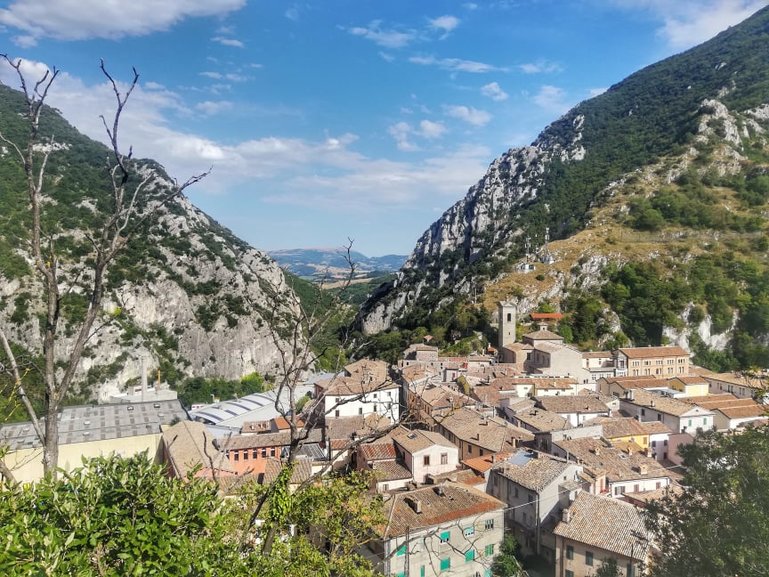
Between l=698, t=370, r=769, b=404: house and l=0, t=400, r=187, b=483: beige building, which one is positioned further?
l=698, t=370, r=769, b=404: house

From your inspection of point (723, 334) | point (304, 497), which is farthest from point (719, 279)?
point (304, 497)

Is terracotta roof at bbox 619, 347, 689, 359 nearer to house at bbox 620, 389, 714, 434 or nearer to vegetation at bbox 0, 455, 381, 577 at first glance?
house at bbox 620, 389, 714, 434

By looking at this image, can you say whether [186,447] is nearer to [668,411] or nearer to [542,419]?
[542,419]

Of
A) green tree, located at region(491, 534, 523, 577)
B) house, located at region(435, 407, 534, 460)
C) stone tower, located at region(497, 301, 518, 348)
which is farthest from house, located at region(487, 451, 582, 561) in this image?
stone tower, located at region(497, 301, 518, 348)

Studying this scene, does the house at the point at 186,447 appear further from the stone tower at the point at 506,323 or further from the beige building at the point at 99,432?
the stone tower at the point at 506,323

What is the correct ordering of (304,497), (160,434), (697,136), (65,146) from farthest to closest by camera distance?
(697,136)
(65,146)
(160,434)
(304,497)

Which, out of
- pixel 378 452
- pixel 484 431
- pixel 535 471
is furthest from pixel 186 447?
pixel 535 471

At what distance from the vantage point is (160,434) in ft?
103

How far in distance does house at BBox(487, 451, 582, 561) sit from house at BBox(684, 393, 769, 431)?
19.3 metres

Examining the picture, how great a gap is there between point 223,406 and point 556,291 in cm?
4930

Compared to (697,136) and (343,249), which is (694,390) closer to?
(343,249)

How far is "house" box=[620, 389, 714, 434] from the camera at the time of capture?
37.2 meters

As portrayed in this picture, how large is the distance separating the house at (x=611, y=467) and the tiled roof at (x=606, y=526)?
3.30 metres

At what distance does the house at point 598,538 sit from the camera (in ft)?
64.3
